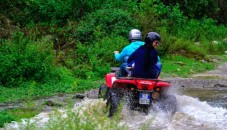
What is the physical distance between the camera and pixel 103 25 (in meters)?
20.4

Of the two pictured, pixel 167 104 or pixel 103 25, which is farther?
pixel 103 25

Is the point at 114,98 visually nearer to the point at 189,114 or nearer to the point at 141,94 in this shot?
the point at 141,94

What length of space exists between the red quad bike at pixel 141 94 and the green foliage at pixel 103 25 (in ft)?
31.6

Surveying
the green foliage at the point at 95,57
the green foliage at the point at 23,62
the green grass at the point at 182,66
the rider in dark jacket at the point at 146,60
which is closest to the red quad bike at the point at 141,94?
the rider in dark jacket at the point at 146,60

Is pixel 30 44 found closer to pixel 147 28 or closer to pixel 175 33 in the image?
pixel 147 28

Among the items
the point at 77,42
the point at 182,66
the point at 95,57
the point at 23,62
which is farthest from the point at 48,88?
the point at 182,66

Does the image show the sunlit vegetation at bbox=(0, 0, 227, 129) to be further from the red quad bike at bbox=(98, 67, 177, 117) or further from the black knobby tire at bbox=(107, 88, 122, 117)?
the red quad bike at bbox=(98, 67, 177, 117)

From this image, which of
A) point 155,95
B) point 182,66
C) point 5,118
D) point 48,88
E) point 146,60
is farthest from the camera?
point 182,66

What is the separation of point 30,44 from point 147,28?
8.05m

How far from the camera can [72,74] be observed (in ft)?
52.2

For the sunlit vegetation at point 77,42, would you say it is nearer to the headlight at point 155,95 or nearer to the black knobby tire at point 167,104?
the headlight at point 155,95

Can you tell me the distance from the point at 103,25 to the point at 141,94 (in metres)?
11.1

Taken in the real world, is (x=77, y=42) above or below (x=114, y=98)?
below

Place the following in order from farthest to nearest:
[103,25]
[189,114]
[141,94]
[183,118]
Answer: [103,25] → [189,114] → [183,118] → [141,94]
